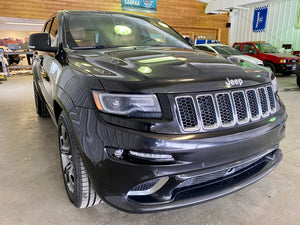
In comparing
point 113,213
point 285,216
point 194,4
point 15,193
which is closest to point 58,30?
point 15,193

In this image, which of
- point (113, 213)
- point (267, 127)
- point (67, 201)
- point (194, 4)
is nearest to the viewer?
point (267, 127)

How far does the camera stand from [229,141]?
125 centimetres

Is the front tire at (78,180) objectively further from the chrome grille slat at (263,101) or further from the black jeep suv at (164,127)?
the chrome grille slat at (263,101)

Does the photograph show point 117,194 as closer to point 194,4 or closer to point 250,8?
point 194,4

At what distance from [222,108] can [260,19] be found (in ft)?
54.0

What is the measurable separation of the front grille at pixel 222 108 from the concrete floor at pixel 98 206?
2.37 feet

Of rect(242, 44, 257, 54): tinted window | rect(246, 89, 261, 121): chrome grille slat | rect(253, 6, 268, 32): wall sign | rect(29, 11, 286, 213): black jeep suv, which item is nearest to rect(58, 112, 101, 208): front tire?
rect(29, 11, 286, 213): black jeep suv

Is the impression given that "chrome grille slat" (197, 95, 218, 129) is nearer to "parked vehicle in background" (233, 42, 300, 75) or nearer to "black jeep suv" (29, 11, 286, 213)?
"black jeep suv" (29, 11, 286, 213)

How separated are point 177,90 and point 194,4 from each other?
1634cm

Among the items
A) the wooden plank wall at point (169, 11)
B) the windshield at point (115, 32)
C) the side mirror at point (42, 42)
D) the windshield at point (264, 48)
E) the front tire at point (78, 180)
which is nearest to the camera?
the front tire at point (78, 180)

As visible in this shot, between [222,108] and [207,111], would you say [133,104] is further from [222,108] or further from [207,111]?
[222,108]

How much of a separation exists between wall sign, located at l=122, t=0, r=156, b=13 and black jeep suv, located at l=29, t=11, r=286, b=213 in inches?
508

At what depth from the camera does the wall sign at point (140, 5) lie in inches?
519

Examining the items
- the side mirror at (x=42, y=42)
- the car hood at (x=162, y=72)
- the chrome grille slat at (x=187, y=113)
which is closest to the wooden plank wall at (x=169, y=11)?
the side mirror at (x=42, y=42)
